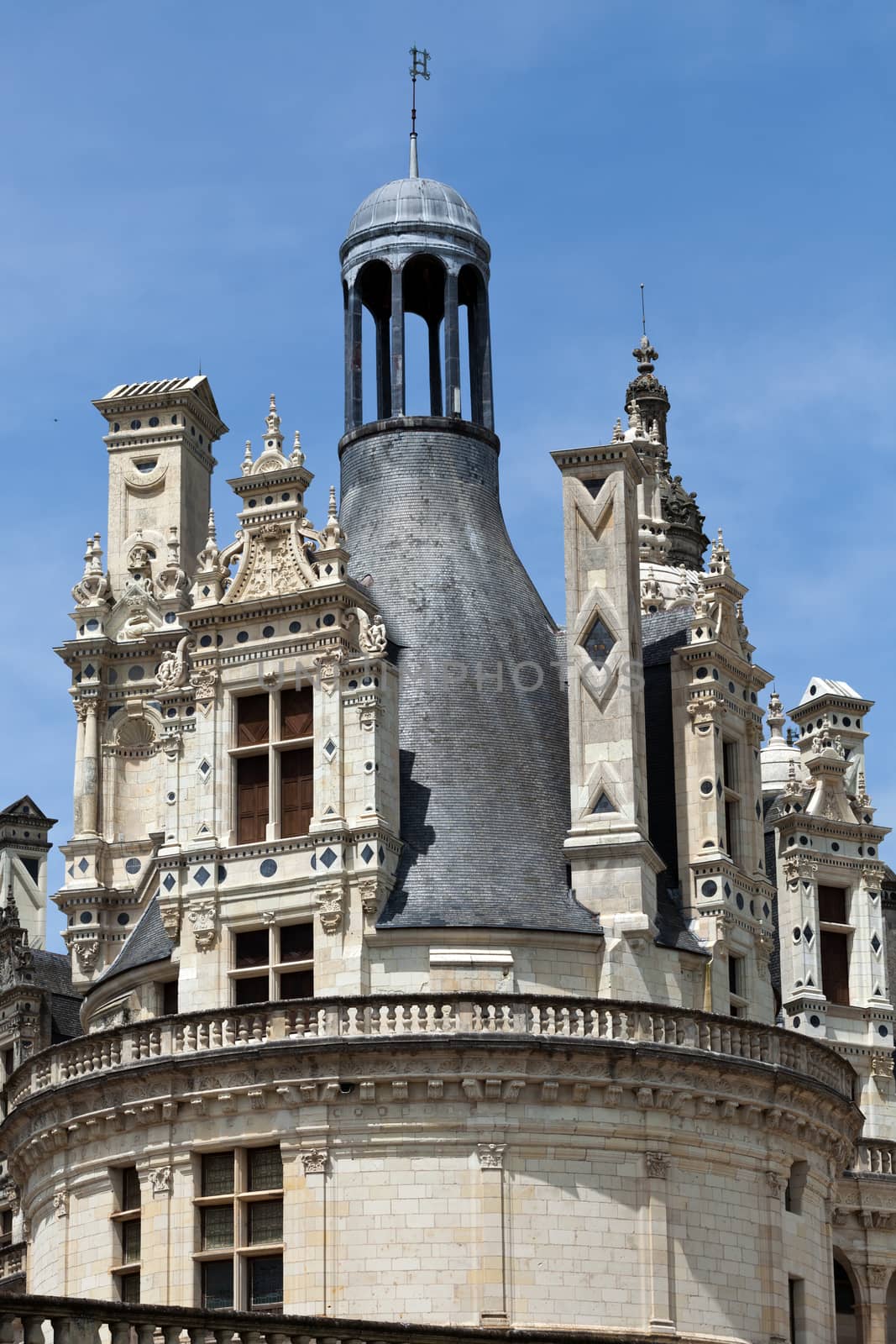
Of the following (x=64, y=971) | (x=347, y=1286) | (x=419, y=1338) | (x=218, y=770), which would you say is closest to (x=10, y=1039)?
(x=64, y=971)

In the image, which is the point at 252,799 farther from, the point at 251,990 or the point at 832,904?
the point at 832,904

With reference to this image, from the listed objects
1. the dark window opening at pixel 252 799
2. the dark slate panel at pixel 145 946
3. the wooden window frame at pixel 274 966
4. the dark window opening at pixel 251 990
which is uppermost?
the dark window opening at pixel 252 799

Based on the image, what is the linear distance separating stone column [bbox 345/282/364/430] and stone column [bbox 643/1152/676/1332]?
44.9 ft

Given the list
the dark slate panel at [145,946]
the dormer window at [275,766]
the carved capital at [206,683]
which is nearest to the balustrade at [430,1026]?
the dark slate panel at [145,946]

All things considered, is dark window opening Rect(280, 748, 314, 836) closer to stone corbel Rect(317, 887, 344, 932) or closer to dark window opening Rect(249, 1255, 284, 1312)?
stone corbel Rect(317, 887, 344, 932)

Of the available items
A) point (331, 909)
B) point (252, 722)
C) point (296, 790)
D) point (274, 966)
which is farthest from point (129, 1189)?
point (252, 722)

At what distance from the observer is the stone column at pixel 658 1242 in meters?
39.5

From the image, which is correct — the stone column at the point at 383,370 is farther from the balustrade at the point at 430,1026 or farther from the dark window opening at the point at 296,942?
the balustrade at the point at 430,1026

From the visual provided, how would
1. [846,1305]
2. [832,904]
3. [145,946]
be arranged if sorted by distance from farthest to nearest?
1. [832,904]
2. [846,1305]
3. [145,946]

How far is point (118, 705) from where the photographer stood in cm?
4925

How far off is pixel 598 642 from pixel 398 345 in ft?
21.4

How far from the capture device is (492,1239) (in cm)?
3906

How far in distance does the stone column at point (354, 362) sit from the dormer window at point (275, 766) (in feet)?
20.1

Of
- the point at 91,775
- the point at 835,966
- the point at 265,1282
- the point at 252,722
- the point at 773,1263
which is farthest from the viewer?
the point at 835,966
